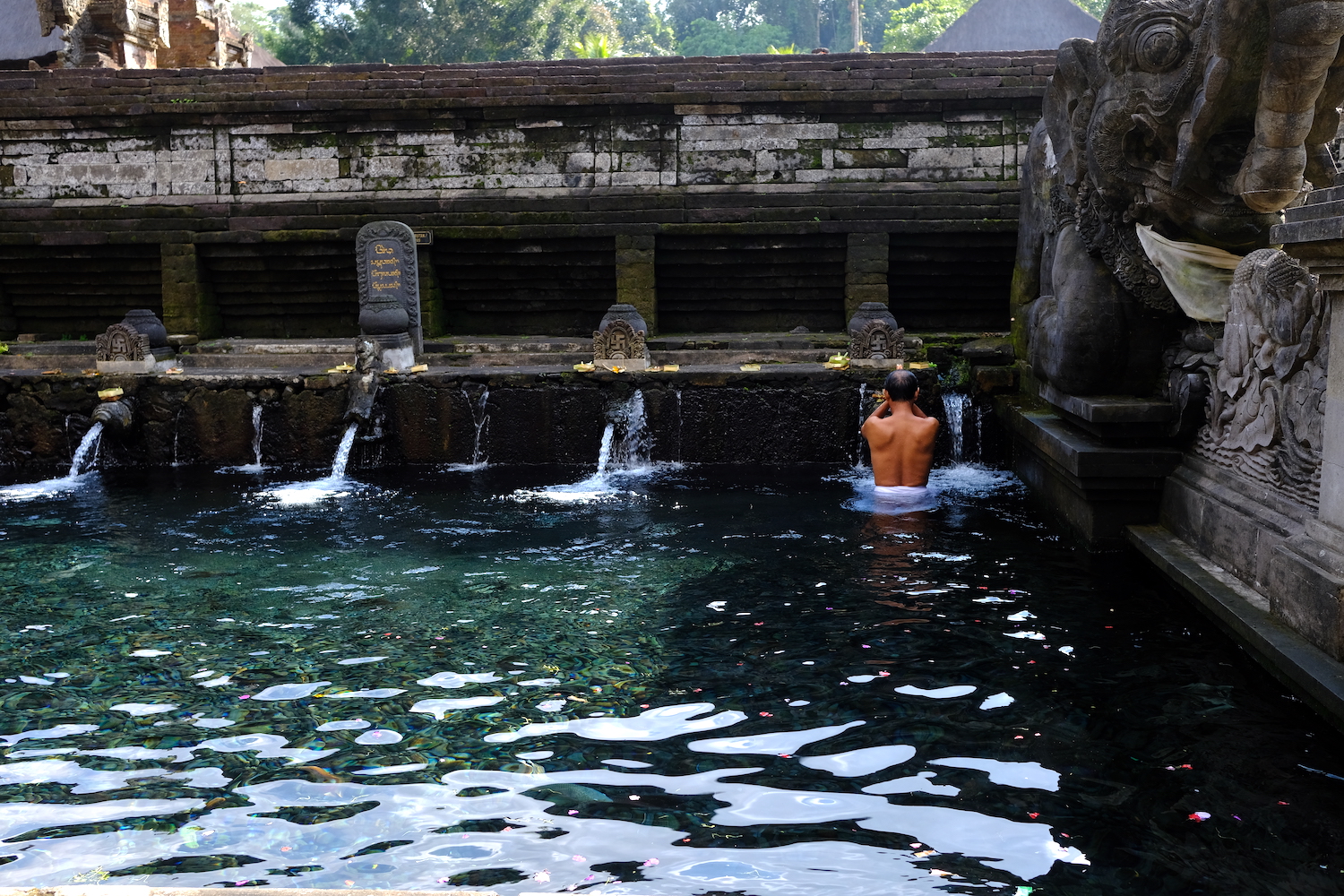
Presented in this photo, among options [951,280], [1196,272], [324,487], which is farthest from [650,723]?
[951,280]

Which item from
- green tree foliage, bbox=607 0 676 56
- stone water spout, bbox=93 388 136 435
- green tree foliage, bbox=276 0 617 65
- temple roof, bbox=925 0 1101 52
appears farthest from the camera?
green tree foliage, bbox=607 0 676 56

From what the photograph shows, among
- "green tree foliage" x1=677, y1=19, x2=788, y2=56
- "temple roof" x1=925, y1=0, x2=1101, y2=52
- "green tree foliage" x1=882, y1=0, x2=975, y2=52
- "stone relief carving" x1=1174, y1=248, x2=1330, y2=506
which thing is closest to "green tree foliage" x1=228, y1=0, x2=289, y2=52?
"green tree foliage" x1=677, y1=19, x2=788, y2=56

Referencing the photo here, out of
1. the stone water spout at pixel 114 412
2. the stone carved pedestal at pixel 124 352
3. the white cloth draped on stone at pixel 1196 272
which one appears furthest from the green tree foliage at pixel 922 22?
the white cloth draped on stone at pixel 1196 272

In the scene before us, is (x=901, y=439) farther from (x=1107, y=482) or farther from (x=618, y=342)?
(x=618, y=342)

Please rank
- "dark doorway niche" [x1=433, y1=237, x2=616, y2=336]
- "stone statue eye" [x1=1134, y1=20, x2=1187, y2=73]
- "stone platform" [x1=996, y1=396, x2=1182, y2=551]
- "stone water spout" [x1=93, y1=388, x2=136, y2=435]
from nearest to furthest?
"stone statue eye" [x1=1134, y1=20, x2=1187, y2=73]
"stone platform" [x1=996, y1=396, x2=1182, y2=551]
"stone water spout" [x1=93, y1=388, x2=136, y2=435]
"dark doorway niche" [x1=433, y1=237, x2=616, y2=336]

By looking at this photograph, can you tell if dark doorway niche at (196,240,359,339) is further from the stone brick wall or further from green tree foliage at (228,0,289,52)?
green tree foliage at (228,0,289,52)

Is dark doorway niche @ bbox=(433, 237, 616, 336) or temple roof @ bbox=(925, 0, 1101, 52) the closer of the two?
dark doorway niche @ bbox=(433, 237, 616, 336)

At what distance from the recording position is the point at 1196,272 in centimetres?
521

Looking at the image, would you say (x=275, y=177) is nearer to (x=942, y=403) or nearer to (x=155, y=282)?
(x=155, y=282)

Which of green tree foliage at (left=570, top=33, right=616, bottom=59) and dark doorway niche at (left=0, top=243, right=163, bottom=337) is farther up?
green tree foliage at (left=570, top=33, right=616, bottom=59)

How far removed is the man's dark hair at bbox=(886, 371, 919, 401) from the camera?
7438mm

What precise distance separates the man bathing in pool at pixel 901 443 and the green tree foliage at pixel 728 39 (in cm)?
3962

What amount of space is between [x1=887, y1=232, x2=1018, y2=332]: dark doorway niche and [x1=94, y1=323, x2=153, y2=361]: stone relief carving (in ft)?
22.5

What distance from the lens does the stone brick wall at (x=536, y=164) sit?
1146cm
